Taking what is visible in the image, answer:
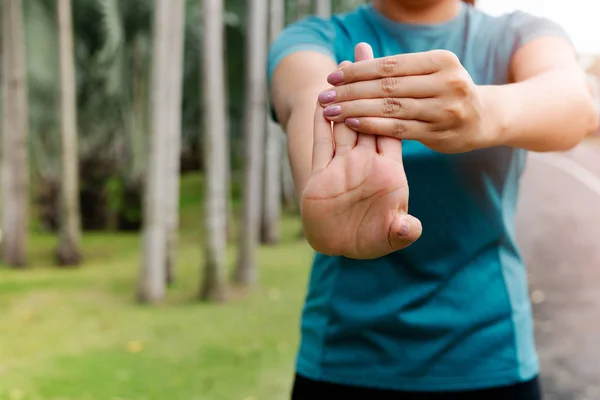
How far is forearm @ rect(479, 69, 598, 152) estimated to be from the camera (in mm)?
1164

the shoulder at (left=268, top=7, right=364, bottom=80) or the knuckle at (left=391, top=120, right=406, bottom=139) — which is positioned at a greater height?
the shoulder at (left=268, top=7, right=364, bottom=80)

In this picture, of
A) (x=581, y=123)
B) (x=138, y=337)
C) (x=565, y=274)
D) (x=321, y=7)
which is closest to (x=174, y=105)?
(x=138, y=337)

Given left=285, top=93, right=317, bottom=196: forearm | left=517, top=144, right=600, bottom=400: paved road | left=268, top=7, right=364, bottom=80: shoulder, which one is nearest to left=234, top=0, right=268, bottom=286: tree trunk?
left=517, top=144, right=600, bottom=400: paved road

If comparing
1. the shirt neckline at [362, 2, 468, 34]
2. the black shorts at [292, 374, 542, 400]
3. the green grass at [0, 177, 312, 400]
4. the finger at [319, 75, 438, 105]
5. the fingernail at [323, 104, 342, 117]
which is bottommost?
the green grass at [0, 177, 312, 400]

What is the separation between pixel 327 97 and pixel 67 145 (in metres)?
8.58

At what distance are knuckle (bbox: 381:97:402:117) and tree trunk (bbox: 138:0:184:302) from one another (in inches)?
246

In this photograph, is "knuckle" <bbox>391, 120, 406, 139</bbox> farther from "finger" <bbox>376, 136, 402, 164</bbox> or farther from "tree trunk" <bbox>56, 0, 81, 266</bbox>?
"tree trunk" <bbox>56, 0, 81, 266</bbox>

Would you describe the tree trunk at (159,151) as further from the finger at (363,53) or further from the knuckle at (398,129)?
the knuckle at (398,129)

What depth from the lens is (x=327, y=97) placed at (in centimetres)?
113

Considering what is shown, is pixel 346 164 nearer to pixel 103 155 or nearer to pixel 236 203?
pixel 103 155

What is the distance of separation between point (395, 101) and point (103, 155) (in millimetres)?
13756

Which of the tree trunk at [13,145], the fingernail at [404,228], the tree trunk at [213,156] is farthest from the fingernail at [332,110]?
the tree trunk at [13,145]

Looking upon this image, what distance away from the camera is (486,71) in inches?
55.4

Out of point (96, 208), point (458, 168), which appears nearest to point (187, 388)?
point (458, 168)
